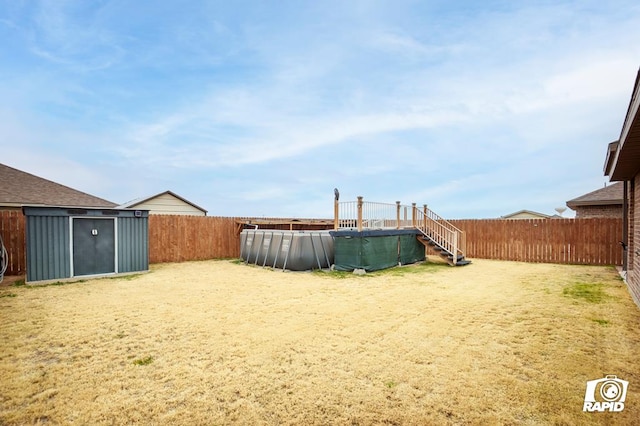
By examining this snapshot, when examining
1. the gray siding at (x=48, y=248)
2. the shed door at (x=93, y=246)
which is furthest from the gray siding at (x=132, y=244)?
the gray siding at (x=48, y=248)

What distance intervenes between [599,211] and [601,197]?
2.12 ft

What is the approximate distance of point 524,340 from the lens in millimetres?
4020

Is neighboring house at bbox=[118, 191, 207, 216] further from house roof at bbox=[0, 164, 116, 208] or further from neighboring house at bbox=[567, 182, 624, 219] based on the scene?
neighboring house at bbox=[567, 182, 624, 219]

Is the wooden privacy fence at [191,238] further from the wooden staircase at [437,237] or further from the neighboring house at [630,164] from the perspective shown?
the neighboring house at [630,164]

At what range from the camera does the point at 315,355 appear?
3.58 m

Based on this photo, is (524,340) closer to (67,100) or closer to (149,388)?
(149,388)

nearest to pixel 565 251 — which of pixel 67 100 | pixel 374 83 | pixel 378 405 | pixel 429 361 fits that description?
pixel 374 83

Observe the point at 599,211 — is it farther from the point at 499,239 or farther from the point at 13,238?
the point at 13,238

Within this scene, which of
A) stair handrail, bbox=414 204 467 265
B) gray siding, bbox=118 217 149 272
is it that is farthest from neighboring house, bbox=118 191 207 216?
stair handrail, bbox=414 204 467 265

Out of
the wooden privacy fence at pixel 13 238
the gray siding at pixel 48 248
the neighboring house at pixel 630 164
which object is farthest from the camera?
the wooden privacy fence at pixel 13 238

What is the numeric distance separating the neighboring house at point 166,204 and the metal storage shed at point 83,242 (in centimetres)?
965

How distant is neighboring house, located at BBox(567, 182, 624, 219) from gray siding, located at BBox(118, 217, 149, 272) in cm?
1797

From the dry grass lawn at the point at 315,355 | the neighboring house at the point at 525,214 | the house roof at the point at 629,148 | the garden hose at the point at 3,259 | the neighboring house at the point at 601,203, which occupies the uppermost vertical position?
the house roof at the point at 629,148

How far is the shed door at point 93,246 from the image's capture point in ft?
29.2
